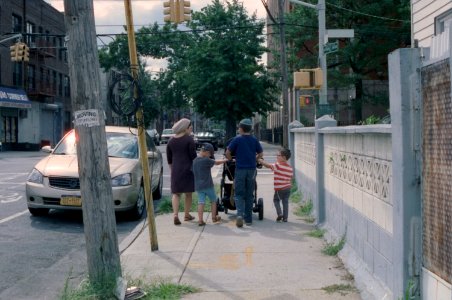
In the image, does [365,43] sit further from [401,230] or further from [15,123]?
[401,230]

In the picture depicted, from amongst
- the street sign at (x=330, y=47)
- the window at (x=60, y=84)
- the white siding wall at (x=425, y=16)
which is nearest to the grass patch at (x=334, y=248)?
the white siding wall at (x=425, y=16)

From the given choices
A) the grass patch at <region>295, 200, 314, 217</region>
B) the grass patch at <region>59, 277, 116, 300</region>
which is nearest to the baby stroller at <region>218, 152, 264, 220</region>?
the grass patch at <region>295, 200, 314, 217</region>

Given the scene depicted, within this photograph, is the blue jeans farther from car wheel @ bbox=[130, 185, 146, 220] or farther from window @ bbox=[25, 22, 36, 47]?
window @ bbox=[25, 22, 36, 47]

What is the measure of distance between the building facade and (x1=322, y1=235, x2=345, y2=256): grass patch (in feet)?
114

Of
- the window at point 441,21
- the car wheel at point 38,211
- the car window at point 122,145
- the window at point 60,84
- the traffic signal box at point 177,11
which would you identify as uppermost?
the window at point 60,84

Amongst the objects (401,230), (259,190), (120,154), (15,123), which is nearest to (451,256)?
(401,230)

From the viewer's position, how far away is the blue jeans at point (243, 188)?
934cm

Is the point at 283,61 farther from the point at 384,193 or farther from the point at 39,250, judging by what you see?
the point at 384,193

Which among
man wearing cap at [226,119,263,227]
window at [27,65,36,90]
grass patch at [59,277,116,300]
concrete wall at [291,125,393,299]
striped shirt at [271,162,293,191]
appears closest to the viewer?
concrete wall at [291,125,393,299]

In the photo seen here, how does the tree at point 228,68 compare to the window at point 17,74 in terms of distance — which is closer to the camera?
the tree at point 228,68

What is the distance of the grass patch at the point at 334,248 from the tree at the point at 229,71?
33022 millimetres

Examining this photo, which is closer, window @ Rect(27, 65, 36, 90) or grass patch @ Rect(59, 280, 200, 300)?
grass patch @ Rect(59, 280, 200, 300)

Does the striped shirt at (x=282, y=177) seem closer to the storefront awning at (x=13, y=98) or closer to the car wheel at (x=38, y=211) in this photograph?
the car wheel at (x=38, y=211)

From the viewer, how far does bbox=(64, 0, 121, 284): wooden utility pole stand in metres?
5.48
